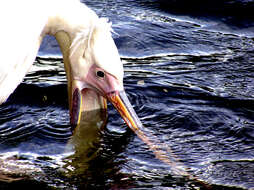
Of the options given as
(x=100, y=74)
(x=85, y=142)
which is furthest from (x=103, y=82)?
(x=85, y=142)

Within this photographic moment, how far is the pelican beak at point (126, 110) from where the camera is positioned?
3760 mm

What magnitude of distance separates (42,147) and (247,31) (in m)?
2.91

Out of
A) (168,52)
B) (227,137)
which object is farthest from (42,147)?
(168,52)

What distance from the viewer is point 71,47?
370 centimetres

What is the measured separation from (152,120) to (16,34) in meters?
1.20

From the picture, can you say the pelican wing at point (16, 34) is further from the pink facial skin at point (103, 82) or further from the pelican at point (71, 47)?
the pink facial skin at point (103, 82)

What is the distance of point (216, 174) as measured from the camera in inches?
135

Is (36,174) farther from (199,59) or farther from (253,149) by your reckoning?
(199,59)

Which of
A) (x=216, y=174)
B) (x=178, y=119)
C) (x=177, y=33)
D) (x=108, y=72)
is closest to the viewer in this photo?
(x=216, y=174)

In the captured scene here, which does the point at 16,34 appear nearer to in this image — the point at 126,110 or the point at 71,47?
the point at 71,47

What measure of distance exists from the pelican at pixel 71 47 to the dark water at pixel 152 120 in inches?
10.0

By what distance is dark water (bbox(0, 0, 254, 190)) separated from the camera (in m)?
3.46

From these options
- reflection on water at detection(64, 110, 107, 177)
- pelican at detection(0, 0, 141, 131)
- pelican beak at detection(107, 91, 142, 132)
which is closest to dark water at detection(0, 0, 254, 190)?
reflection on water at detection(64, 110, 107, 177)

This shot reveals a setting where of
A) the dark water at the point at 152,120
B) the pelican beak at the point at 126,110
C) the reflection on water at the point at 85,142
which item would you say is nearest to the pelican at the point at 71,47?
the pelican beak at the point at 126,110
